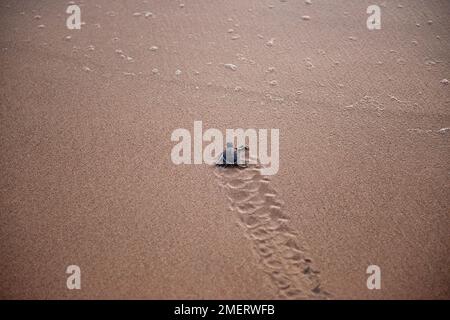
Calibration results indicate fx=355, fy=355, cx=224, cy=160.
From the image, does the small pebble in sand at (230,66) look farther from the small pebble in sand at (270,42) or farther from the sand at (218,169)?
the small pebble in sand at (270,42)

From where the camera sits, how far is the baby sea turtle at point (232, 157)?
2189mm

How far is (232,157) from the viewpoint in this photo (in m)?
2.21

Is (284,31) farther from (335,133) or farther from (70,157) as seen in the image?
(70,157)

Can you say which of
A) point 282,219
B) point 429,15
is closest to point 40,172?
point 282,219

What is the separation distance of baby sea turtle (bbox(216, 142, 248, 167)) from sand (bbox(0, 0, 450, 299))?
63mm

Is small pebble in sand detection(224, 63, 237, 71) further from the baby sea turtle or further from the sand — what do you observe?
the baby sea turtle

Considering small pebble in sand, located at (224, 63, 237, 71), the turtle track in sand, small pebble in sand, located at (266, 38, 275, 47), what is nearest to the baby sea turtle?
the turtle track in sand

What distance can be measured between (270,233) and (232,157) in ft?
1.79

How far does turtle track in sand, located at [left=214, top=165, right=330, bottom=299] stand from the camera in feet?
Result: 5.73

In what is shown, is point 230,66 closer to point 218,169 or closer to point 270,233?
point 218,169

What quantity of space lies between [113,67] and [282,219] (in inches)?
69.6

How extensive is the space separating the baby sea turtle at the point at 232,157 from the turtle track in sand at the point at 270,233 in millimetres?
37

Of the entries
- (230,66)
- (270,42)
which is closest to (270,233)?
(230,66)

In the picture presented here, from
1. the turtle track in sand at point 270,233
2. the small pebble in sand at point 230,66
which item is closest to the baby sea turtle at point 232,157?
the turtle track in sand at point 270,233
